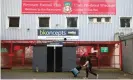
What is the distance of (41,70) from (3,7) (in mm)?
8099

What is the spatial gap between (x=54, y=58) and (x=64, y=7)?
602cm

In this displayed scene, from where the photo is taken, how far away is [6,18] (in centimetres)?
3391

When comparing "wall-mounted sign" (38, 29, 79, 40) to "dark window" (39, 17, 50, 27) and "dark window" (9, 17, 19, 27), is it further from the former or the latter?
Answer: "dark window" (9, 17, 19, 27)

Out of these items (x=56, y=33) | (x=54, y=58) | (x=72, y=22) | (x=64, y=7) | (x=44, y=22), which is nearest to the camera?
(x=54, y=58)

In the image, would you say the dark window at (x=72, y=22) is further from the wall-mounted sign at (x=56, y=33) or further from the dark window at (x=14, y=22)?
the dark window at (x=14, y=22)

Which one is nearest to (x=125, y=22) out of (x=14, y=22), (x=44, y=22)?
(x=44, y=22)

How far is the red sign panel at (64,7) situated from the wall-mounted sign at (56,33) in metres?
1.77

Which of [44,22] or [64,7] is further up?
[64,7]

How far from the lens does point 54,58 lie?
30078 millimetres

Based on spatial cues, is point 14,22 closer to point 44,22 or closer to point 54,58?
point 44,22

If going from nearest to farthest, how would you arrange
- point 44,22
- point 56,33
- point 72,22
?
point 56,33, point 72,22, point 44,22

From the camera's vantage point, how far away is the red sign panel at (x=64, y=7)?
110 ft

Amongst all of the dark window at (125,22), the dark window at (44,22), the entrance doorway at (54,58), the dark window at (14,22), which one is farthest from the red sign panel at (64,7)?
the entrance doorway at (54,58)

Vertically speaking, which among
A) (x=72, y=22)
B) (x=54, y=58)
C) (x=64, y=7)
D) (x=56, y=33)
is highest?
(x=64, y=7)
